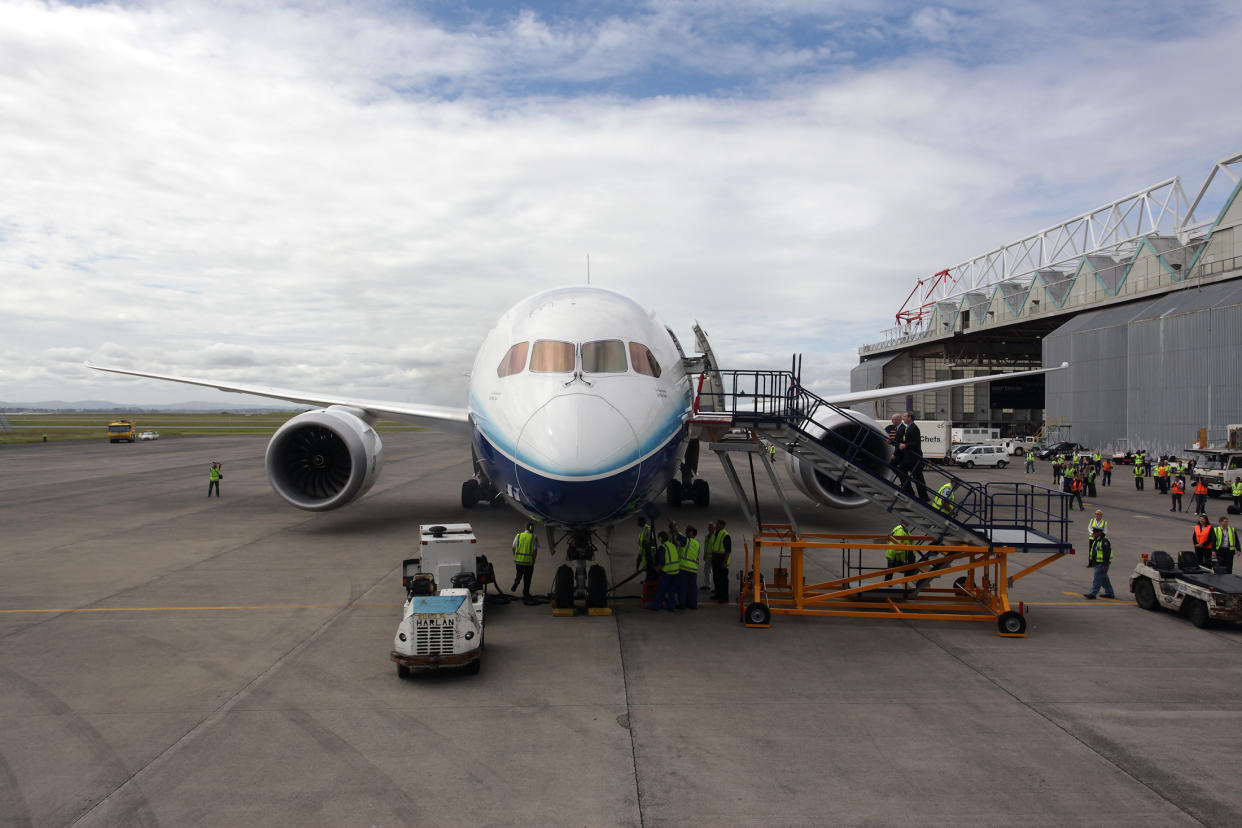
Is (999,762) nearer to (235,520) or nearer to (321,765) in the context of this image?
(321,765)

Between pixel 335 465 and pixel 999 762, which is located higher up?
pixel 335 465

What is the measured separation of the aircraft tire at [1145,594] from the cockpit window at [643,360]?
843cm

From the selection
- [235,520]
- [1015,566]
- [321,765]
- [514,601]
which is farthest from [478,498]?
[321,765]

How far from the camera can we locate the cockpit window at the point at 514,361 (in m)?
11.0

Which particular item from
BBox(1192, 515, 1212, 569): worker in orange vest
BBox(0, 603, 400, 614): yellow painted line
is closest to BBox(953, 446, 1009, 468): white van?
BBox(1192, 515, 1212, 569): worker in orange vest

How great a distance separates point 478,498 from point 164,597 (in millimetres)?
10490

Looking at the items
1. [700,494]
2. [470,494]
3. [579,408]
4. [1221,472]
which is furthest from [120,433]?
[1221,472]

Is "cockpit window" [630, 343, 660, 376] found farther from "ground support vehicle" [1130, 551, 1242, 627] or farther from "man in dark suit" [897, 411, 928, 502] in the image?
"ground support vehicle" [1130, 551, 1242, 627]

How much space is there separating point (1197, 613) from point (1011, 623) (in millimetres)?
3010

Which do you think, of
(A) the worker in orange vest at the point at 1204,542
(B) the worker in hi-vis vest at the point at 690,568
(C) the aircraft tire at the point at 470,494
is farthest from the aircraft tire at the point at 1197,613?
(C) the aircraft tire at the point at 470,494

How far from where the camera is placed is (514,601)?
39.4 ft

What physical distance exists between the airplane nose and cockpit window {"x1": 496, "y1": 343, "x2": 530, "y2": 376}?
1288 mm

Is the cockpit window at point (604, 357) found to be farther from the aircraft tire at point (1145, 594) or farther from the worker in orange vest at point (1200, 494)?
the worker in orange vest at point (1200, 494)

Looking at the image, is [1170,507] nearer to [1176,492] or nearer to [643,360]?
[1176,492]
